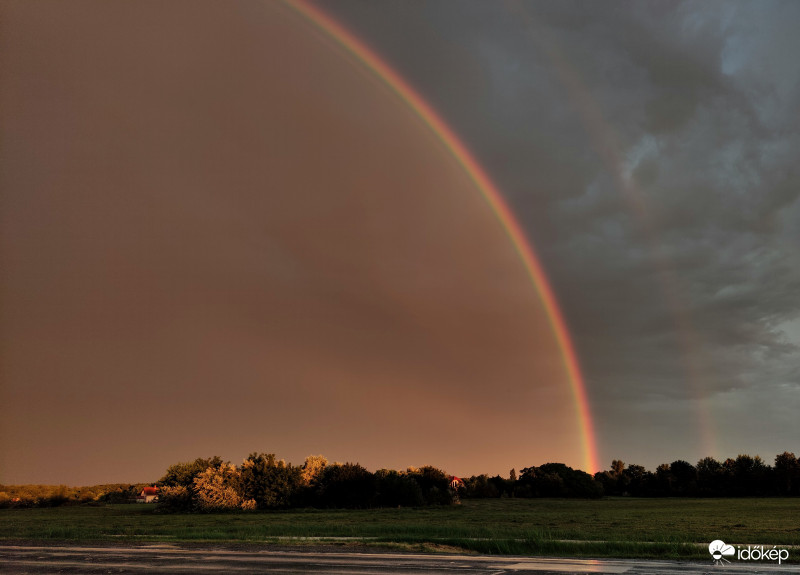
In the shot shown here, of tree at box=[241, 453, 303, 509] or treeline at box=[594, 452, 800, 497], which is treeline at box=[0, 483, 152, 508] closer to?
tree at box=[241, 453, 303, 509]

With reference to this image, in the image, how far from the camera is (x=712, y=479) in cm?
12900

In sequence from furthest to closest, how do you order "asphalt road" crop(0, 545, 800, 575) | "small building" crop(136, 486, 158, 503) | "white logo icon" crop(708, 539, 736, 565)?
"small building" crop(136, 486, 158, 503)
"white logo icon" crop(708, 539, 736, 565)
"asphalt road" crop(0, 545, 800, 575)

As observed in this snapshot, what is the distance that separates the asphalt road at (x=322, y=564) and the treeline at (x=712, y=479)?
4851 inches

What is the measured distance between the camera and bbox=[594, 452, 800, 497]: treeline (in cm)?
12344

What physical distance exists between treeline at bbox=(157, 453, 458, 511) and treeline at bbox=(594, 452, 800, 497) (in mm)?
75369

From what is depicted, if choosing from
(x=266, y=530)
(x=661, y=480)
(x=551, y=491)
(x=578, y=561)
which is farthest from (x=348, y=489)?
(x=661, y=480)

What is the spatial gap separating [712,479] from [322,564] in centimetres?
13223

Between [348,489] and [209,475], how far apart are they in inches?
664

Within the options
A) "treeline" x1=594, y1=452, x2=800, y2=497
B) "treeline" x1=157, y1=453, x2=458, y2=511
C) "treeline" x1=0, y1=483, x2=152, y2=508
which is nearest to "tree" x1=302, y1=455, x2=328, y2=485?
"treeline" x1=157, y1=453, x2=458, y2=511

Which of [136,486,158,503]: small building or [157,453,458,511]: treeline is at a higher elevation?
[157,453,458,511]: treeline

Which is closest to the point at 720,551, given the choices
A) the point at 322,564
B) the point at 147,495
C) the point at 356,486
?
the point at 322,564

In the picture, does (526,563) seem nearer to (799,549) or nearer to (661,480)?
(799,549)

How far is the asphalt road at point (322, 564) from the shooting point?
62.8ft

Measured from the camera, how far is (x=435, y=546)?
28.5m
